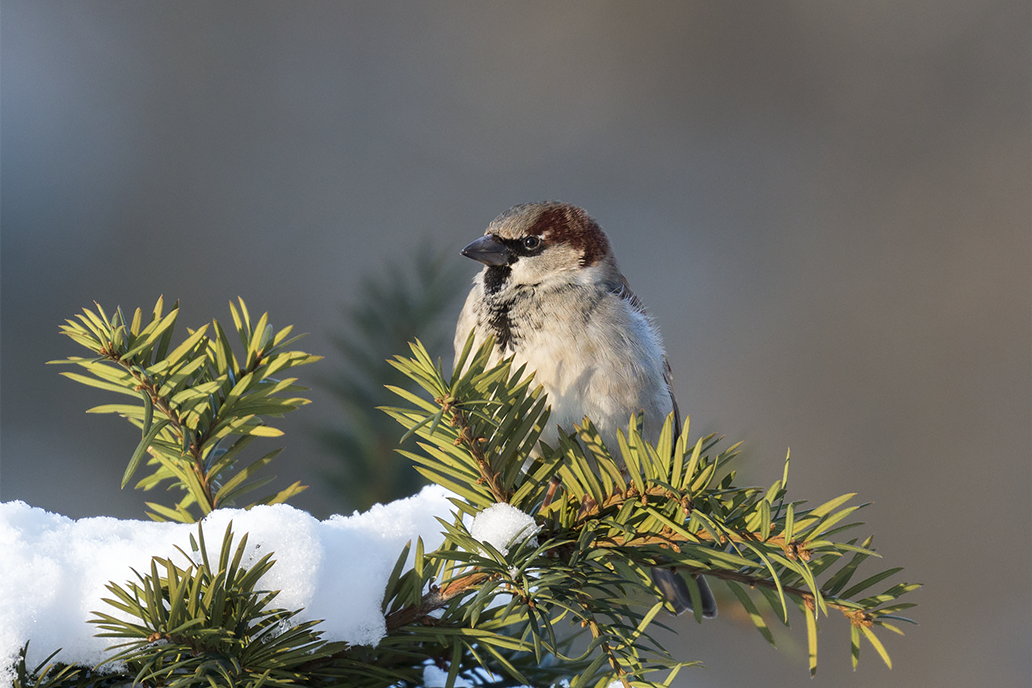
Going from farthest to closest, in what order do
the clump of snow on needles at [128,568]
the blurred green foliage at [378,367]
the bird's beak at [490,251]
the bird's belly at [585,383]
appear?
the bird's beak at [490,251]
the bird's belly at [585,383]
the blurred green foliage at [378,367]
the clump of snow on needles at [128,568]

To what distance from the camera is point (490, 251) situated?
3.79 feet

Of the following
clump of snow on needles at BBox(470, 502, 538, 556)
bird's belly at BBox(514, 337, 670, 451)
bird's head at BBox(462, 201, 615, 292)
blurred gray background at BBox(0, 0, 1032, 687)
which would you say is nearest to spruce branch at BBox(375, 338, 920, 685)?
clump of snow on needles at BBox(470, 502, 538, 556)

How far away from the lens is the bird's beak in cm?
114

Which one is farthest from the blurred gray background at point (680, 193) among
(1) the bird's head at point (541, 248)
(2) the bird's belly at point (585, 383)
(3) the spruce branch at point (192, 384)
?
(3) the spruce branch at point (192, 384)

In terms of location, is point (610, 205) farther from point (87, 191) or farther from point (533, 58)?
point (87, 191)

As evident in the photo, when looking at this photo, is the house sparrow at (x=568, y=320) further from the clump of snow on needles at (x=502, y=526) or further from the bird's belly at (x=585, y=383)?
the clump of snow on needles at (x=502, y=526)

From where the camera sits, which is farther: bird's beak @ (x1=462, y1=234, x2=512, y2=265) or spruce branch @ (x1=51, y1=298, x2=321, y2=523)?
bird's beak @ (x1=462, y1=234, x2=512, y2=265)

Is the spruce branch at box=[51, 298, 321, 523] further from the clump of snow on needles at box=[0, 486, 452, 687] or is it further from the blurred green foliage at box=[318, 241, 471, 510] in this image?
the blurred green foliage at box=[318, 241, 471, 510]

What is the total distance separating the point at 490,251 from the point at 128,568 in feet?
2.49

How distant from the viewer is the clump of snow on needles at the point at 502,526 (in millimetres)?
514

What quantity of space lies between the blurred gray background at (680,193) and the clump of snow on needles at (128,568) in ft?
7.17

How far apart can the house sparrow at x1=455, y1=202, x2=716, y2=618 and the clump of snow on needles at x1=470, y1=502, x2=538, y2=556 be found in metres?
0.40

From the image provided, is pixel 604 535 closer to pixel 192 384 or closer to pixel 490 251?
pixel 192 384

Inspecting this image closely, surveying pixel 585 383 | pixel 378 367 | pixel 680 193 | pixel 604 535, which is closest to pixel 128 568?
pixel 604 535
